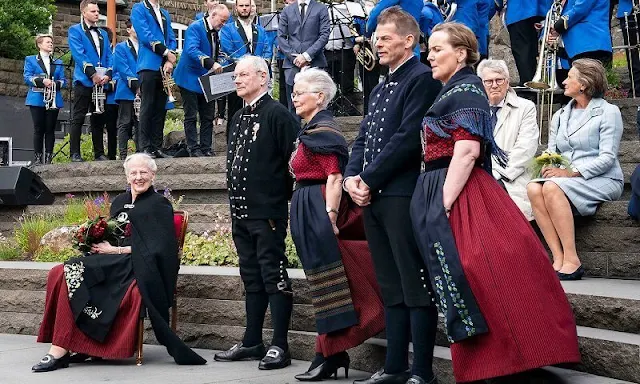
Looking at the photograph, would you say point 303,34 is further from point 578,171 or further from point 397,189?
point 397,189

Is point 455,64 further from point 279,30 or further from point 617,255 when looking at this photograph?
point 279,30

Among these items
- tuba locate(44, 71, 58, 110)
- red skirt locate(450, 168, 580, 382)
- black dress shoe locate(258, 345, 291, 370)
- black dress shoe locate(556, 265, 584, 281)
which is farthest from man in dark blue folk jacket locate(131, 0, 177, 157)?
red skirt locate(450, 168, 580, 382)

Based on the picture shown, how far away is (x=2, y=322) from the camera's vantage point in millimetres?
9250

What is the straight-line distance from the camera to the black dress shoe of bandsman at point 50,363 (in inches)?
287

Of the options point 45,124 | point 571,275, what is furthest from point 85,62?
point 571,275

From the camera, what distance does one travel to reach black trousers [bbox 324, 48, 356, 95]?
43.3 ft

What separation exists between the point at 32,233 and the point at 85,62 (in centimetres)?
406

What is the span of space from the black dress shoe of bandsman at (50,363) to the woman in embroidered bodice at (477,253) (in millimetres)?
3015

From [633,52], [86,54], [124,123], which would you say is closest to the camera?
[633,52]

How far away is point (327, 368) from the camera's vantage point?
6559 mm

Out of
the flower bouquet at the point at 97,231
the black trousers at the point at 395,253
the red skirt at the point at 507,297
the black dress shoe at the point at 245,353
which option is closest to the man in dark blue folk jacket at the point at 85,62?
the flower bouquet at the point at 97,231

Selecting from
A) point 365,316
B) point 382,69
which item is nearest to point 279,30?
point 382,69

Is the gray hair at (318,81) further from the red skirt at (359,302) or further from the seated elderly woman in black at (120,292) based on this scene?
the seated elderly woman in black at (120,292)

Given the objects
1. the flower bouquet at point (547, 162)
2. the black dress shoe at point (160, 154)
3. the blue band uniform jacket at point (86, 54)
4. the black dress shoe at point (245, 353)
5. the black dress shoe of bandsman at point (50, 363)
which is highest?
the blue band uniform jacket at point (86, 54)
